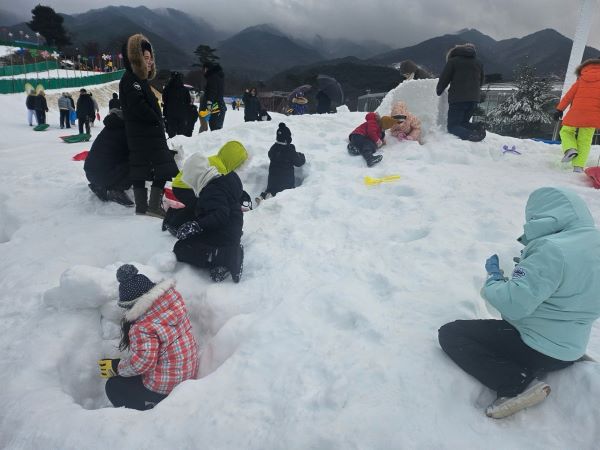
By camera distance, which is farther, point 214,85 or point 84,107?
point 84,107

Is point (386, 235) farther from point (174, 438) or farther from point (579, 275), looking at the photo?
point (174, 438)

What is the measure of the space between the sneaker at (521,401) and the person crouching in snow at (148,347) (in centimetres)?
192

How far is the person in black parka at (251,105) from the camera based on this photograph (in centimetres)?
1214

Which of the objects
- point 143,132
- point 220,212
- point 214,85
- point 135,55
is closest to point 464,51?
point 214,85

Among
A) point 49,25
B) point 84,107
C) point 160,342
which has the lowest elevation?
point 160,342

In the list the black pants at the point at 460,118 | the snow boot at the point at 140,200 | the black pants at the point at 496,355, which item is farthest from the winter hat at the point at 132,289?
the black pants at the point at 460,118

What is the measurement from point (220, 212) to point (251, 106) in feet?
31.5

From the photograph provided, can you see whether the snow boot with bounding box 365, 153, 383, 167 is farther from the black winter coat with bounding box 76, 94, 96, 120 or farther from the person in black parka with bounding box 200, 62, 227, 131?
the black winter coat with bounding box 76, 94, 96, 120

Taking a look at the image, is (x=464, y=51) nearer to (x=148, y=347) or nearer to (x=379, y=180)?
(x=379, y=180)

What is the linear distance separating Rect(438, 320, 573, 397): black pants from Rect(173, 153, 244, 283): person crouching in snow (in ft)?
6.32

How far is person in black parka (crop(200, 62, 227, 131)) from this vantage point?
864cm

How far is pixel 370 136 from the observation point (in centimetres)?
702

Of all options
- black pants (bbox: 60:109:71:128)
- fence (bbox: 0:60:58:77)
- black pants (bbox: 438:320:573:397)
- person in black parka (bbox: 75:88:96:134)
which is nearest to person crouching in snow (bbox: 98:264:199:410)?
black pants (bbox: 438:320:573:397)

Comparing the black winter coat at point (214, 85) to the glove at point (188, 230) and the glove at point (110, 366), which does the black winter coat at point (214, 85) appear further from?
the glove at point (110, 366)
